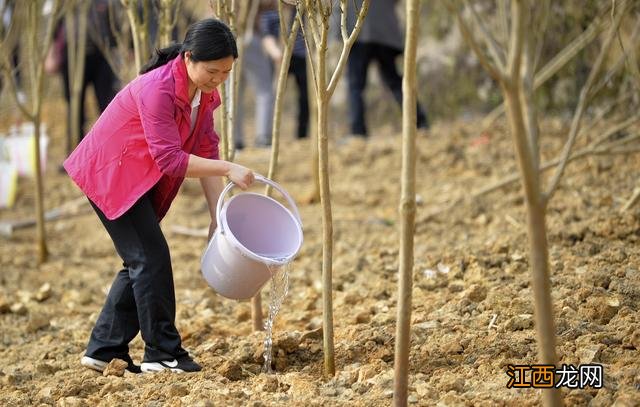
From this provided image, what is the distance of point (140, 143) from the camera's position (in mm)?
3109

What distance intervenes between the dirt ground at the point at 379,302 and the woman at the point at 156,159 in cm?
24

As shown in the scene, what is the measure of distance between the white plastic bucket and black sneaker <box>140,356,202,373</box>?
27 cm

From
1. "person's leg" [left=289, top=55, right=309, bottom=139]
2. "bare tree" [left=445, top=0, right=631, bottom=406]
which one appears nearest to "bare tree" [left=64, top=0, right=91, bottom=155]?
"person's leg" [left=289, top=55, right=309, bottom=139]

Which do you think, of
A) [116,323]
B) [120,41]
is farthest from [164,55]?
[120,41]

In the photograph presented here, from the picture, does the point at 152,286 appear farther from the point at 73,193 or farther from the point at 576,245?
the point at 73,193

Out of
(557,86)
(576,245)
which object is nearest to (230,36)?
(576,245)

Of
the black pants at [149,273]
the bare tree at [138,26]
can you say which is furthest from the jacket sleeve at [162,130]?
the bare tree at [138,26]

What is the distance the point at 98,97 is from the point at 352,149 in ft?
6.61

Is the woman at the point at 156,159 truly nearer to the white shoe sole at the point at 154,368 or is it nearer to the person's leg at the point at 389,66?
the white shoe sole at the point at 154,368

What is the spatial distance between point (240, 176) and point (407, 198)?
0.73 metres

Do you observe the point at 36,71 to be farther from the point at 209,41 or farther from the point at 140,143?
the point at 209,41

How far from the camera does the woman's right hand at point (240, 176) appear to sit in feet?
9.71

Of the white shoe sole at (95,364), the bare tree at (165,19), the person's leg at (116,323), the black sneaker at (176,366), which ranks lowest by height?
the white shoe sole at (95,364)

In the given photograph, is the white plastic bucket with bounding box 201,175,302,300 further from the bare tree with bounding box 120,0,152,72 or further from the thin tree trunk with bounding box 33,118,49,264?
the thin tree trunk with bounding box 33,118,49,264
